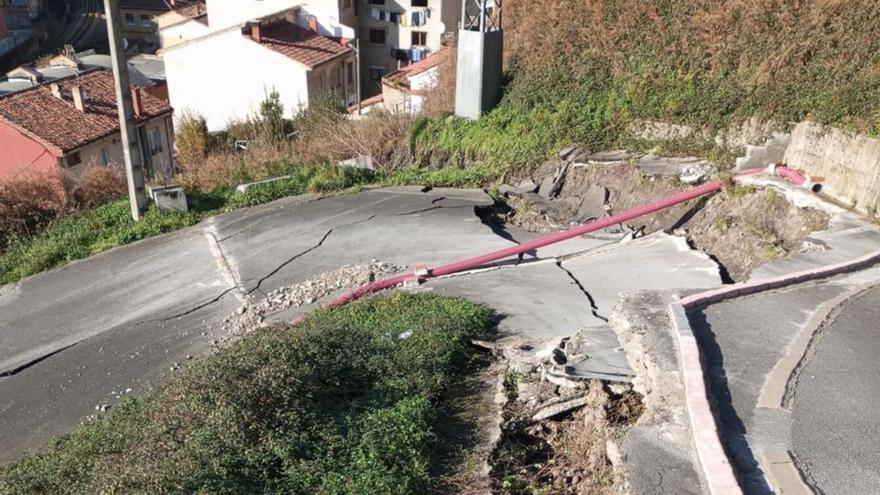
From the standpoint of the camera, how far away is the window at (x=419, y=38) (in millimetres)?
37500

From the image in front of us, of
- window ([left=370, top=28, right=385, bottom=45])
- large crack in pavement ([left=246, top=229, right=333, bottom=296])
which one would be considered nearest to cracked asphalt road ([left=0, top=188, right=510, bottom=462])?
large crack in pavement ([left=246, top=229, right=333, bottom=296])

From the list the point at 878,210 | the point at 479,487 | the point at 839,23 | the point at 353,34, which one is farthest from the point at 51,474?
the point at 353,34

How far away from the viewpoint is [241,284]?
40.1ft

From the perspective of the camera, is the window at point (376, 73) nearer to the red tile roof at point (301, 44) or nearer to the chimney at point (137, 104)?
the red tile roof at point (301, 44)

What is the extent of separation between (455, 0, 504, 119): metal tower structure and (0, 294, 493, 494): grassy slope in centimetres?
1005

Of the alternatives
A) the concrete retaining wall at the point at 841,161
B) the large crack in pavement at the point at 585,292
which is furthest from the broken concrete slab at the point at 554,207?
the concrete retaining wall at the point at 841,161

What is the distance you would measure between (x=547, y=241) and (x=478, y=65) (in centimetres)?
701

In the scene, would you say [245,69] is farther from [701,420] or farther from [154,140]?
[701,420]

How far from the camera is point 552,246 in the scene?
12.4 meters

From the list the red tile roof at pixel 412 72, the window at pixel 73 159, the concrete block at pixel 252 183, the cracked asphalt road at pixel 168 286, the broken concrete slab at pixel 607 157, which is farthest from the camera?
the red tile roof at pixel 412 72

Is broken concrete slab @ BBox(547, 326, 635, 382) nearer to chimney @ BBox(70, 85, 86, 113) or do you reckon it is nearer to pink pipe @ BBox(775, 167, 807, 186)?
pink pipe @ BBox(775, 167, 807, 186)

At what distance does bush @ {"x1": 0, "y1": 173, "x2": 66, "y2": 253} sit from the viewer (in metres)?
15.5

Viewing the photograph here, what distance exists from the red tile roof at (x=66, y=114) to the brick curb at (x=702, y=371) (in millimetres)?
20333

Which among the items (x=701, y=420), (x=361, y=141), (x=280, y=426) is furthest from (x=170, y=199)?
(x=701, y=420)
